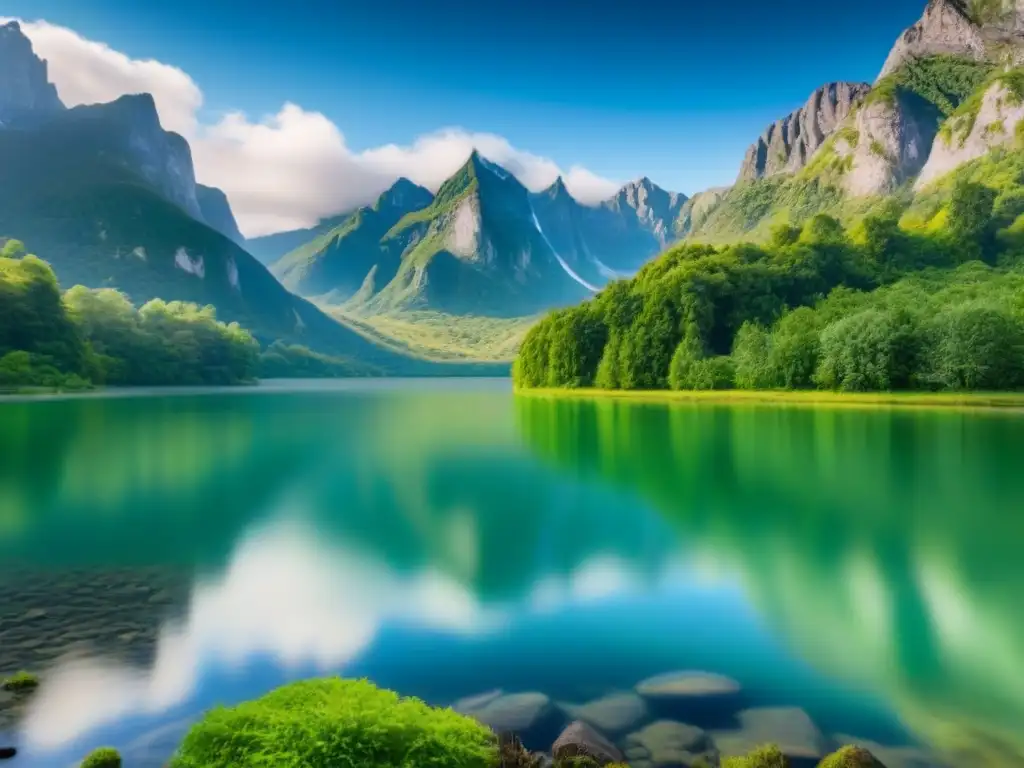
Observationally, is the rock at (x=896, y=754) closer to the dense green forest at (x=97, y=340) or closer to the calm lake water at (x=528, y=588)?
the calm lake water at (x=528, y=588)

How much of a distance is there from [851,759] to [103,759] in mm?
7175

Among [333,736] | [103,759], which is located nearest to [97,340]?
[103,759]

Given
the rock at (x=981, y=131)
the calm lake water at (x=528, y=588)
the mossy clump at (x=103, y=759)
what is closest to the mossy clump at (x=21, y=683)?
the calm lake water at (x=528, y=588)

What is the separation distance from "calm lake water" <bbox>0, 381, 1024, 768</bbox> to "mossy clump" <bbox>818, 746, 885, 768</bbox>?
2.44 ft

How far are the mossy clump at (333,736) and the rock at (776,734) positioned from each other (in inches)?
106

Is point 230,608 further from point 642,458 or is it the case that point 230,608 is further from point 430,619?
point 642,458

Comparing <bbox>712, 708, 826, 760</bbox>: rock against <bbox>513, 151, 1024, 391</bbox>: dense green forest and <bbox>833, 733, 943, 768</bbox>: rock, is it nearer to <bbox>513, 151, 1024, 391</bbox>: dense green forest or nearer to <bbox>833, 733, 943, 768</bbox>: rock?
<bbox>833, 733, 943, 768</bbox>: rock

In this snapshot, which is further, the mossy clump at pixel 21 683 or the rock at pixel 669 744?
the mossy clump at pixel 21 683

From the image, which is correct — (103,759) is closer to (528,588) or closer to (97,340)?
(528,588)

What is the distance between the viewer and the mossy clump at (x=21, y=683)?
9062mm

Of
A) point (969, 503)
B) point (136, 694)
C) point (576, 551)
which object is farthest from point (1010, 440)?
point (136, 694)

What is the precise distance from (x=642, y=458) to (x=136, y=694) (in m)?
25.8

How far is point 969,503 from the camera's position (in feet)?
71.1

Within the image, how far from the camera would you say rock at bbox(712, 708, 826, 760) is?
7887 mm
